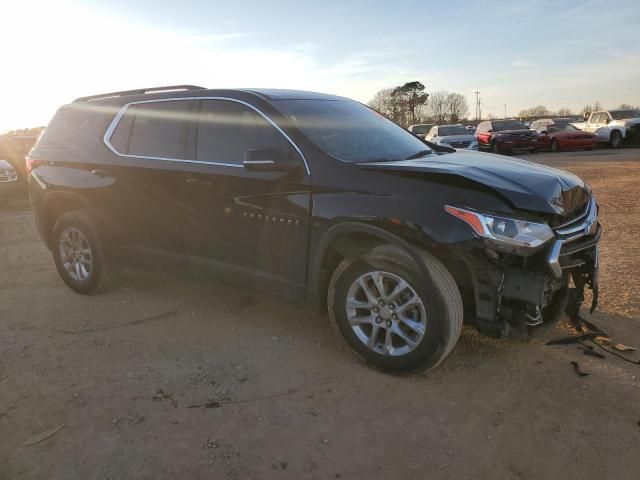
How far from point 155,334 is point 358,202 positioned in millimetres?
2054

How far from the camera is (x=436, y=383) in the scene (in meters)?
3.20

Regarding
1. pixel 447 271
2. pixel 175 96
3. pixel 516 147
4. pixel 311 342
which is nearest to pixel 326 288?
pixel 311 342

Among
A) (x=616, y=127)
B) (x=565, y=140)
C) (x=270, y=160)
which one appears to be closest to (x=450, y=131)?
(x=565, y=140)

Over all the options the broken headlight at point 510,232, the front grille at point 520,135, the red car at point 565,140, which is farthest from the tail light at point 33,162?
the red car at point 565,140

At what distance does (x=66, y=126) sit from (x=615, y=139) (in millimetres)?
26984

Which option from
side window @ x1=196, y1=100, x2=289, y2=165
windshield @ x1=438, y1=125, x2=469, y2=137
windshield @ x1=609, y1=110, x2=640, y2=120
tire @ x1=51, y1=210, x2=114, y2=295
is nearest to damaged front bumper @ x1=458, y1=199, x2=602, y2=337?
side window @ x1=196, y1=100, x2=289, y2=165

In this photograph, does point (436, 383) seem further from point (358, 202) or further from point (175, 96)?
point (175, 96)

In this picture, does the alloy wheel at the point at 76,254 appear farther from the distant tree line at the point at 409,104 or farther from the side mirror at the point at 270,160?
the distant tree line at the point at 409,104

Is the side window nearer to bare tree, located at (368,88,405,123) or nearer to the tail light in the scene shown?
the tail light

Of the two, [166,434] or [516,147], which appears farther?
[516,147]

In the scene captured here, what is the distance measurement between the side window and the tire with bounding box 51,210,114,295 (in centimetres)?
156

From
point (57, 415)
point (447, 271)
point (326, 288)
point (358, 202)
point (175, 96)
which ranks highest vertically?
point (175, 96)

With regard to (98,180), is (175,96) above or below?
above

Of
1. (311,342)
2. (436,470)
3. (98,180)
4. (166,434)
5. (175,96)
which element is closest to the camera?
(436,470)
